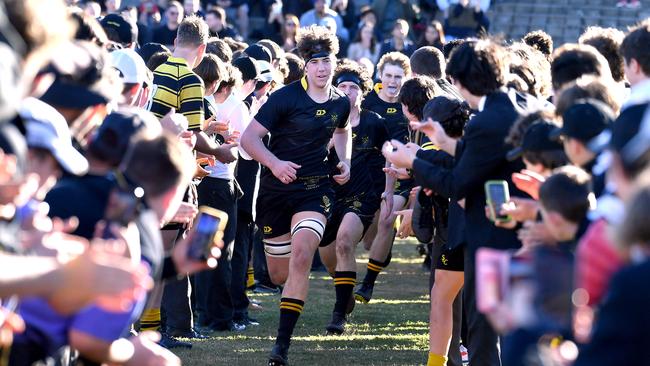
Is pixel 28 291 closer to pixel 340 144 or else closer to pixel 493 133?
pixel 493 133

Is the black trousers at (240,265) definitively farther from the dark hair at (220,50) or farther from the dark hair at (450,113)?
the dark hair at (450,113)

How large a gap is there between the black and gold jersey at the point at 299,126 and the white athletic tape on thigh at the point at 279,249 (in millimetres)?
460

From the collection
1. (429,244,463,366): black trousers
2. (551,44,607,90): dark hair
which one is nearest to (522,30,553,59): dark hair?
(429,244,463,366): black trousers

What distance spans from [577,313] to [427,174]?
115 inches

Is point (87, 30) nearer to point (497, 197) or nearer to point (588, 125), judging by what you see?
point (497, 197)

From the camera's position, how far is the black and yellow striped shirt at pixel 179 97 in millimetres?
8680

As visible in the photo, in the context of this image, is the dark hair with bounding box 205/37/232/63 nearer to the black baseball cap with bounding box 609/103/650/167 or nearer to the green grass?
the green grass

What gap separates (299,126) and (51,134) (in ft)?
15.2

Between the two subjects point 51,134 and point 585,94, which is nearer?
point 51,134

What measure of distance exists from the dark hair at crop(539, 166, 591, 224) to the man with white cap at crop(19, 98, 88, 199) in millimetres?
1821

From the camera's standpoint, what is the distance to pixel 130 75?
22.5ft

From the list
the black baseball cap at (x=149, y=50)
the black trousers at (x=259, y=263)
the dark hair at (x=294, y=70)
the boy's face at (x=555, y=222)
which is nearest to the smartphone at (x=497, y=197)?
the boy's face at (x=555, y=222)

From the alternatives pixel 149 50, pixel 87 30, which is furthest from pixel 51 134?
pixel 149 50

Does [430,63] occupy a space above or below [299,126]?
above
